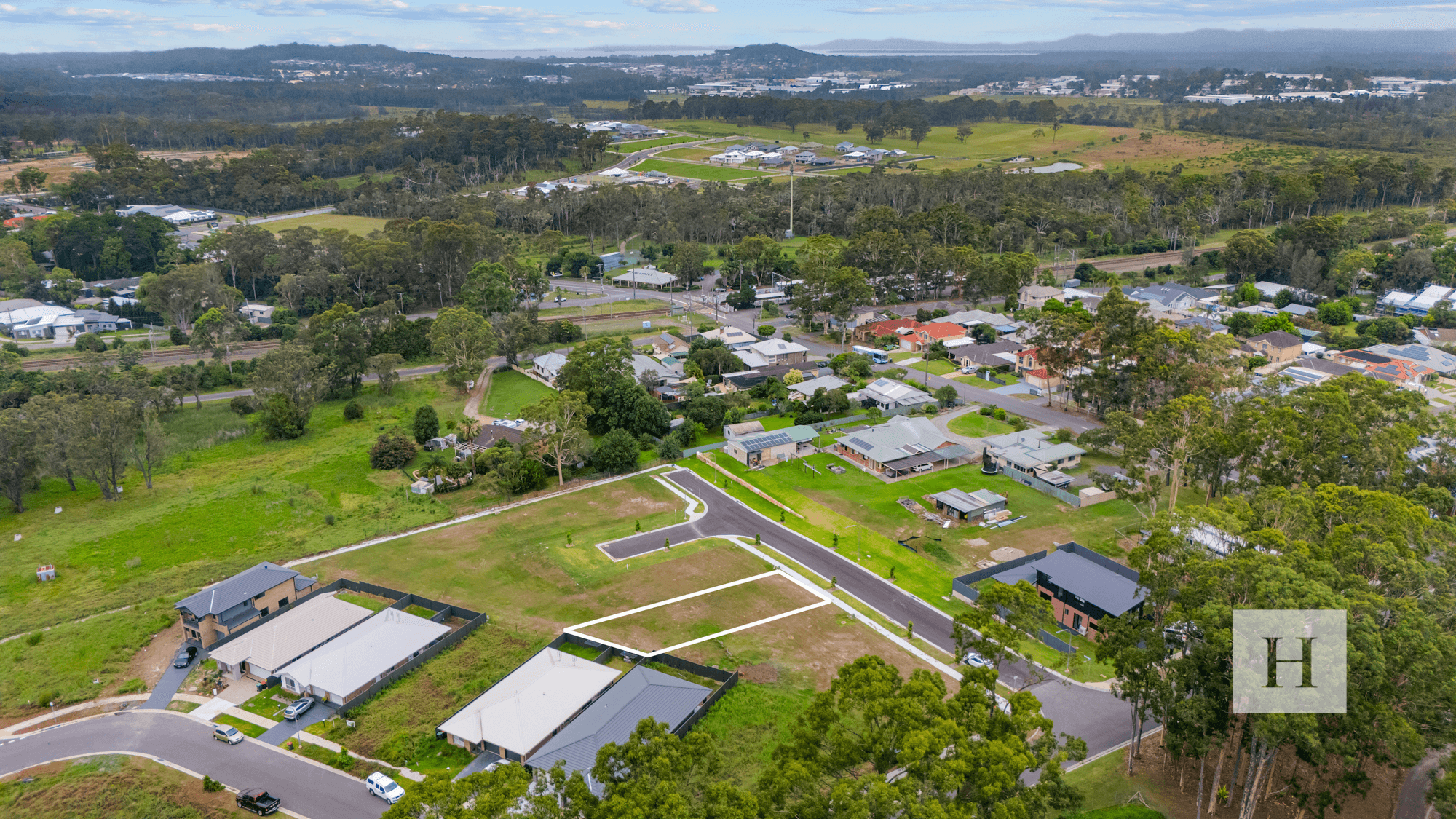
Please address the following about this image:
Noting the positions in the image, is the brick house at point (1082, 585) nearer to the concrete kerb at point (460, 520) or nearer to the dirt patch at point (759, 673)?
the dirt patch at point (759, 673)

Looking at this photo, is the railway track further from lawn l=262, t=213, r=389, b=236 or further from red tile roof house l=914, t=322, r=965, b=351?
red tile roof house l=914, t=322, r=965, b=351

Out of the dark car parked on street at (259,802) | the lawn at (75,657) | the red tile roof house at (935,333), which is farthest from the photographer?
the red tile roof house at (935,333)

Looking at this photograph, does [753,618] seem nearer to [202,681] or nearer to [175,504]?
[202,681]

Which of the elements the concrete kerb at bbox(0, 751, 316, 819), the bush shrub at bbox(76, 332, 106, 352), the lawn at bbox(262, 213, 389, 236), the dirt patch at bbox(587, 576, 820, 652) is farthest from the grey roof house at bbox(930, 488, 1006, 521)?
the lawn at bbox(262, 213, 389, 236)

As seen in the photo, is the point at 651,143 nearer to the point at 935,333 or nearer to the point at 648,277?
the point at 648,277

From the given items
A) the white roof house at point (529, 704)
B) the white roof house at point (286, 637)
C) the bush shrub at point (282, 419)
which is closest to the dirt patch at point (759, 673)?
the white roof house at point (529, 704)

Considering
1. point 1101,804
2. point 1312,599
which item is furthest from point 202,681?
point 1312,599

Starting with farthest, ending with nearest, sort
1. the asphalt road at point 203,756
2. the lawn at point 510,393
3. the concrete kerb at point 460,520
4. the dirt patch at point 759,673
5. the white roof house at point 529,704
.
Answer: the lawn at point 510,393 → the concrete kerb at point 460,520 → the dirt patch at point 759,673 → the white roof house at point 529,704 → the asphalt road at point 203,756
